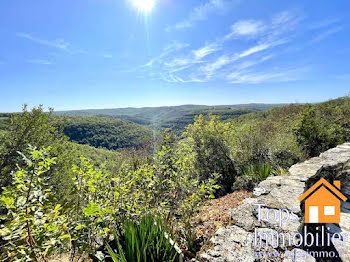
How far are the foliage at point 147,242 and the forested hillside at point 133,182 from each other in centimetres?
1

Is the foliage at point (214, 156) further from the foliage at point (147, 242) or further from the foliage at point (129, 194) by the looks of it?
the foliage at point (147, 242)

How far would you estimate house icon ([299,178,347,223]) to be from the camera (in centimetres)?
213

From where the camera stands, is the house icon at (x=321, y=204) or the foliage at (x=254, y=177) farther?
the foliage at (x=254, y=177)

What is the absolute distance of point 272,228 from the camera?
2.12m

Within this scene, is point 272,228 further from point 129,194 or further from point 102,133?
point 102,133

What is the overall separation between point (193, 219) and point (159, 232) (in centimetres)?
111

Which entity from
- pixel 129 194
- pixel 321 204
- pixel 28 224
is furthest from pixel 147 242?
pixel 321 204

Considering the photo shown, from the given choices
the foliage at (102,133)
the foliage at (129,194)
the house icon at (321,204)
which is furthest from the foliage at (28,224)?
the foliage at (102,133)

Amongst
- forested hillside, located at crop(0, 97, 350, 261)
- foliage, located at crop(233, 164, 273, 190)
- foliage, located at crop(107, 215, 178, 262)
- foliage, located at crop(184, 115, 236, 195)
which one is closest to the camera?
forested hillside, located at crop(0, 97, 350, 261)

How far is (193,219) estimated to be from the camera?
9.60 feet

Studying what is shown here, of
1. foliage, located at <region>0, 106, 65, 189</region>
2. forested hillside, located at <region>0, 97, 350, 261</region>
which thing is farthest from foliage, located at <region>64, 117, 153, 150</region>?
forested hillside, located at <region>0, 97, 350, 261</region>

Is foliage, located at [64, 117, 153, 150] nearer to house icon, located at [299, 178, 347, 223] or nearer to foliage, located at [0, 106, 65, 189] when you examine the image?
foliage, located at [0, 106, 65, 189]

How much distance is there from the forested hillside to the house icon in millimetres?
1187

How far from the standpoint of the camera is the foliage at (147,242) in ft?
5.82
